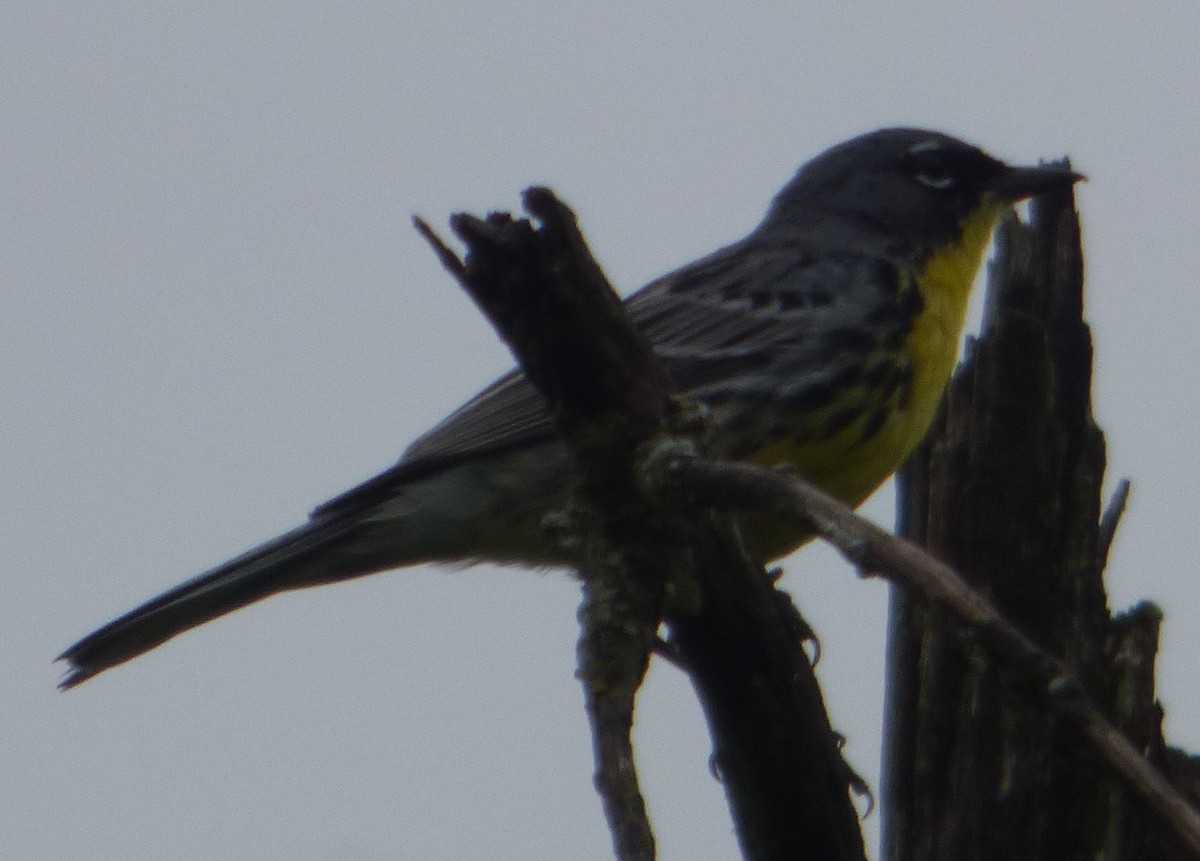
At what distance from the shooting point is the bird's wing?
6305 mm

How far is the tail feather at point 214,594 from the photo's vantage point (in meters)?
6.08

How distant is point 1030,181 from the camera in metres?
7.43

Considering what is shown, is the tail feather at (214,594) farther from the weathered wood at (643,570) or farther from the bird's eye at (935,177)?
the bird's eye at (935,177)

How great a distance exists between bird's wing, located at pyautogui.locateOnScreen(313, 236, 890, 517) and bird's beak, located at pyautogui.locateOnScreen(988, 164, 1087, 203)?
775 millimetres

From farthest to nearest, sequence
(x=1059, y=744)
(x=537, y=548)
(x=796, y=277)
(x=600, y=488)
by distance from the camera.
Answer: (x=796, y=277) → (x=537, y=548) → (x=600, y=488) → (x=1059, y=744)

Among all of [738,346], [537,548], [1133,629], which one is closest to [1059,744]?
[1133,629]

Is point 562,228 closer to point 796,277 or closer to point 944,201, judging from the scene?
point 796,277

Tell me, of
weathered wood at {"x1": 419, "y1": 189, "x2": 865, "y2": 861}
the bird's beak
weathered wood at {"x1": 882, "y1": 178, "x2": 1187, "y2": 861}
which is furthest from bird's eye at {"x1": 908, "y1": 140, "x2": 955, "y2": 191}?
weathered wood at {"x1": 419, "y1": 189, "x2": 865, "y2": 861}

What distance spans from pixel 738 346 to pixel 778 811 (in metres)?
3.08

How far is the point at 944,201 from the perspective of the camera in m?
7.79

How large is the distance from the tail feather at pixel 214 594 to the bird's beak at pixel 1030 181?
3185mm

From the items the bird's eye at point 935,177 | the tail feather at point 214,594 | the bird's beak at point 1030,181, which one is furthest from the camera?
the bird's eye at point 935,177

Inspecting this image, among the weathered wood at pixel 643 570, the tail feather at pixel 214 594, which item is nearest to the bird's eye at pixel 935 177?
the tail feather at pixel 214 594

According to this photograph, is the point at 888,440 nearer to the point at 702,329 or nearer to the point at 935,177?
the point at 702,329
